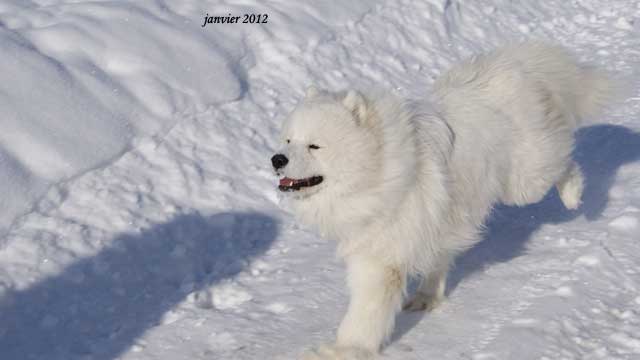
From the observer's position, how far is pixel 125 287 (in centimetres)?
489

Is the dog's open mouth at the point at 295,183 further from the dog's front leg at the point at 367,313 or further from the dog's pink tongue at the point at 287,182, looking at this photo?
the dog's front leg at the point at 367,313

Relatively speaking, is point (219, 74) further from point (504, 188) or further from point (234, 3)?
point (504, 188)

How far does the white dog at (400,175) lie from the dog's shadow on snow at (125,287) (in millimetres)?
1172

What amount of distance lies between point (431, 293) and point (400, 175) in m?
0.95

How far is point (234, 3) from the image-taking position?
8.66 metres

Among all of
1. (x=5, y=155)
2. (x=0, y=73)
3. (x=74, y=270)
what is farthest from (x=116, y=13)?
(x=74, y=270)

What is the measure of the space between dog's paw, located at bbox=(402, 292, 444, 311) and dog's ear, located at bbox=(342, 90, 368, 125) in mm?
1193

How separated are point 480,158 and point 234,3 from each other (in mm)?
4900

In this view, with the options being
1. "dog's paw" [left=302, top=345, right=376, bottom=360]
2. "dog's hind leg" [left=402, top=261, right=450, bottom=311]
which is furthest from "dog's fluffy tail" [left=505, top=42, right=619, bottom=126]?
"dog's paw" [left=302, top=345, right=376, bottom=360]

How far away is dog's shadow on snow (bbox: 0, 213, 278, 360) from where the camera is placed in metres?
4.34

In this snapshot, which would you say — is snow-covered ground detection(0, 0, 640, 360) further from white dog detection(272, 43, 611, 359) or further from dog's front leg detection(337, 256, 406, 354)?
white dog detection(272, 43, 611, 359)

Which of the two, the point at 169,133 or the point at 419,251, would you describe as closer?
the point at 419,251

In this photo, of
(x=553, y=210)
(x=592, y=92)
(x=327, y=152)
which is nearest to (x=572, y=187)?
(x=553, y=210)

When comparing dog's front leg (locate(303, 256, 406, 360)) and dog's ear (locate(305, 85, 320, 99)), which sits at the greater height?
dog's ear (locate(305, 85, 320, 99))
